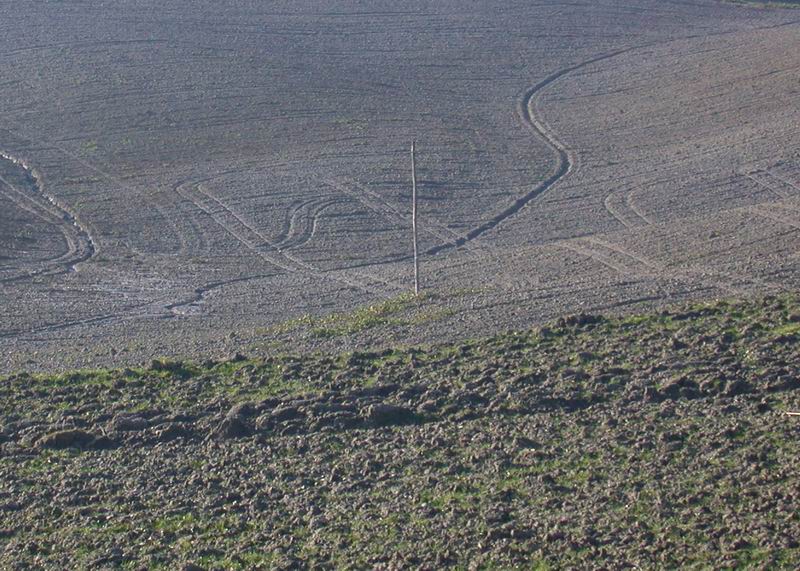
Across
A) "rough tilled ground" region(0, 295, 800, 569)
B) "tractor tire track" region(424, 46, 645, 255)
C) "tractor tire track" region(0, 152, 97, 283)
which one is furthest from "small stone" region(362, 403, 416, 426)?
"tractor tire track" region(0, 152, 97, 283)

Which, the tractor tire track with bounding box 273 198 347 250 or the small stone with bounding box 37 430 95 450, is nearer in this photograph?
the small stone with bounding box 37 430 95 450

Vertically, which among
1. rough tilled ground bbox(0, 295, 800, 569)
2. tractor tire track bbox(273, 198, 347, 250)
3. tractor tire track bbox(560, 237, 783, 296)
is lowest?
rough tilled ground bbox(0, 295, 800, 569)

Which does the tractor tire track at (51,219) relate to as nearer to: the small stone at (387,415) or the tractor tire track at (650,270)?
the tractor tire track at (650,270)

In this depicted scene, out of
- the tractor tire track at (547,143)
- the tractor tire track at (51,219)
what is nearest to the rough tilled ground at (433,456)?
the tractor tire track at (51,219)

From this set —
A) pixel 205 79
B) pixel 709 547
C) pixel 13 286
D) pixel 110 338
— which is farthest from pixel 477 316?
pixel 205 79

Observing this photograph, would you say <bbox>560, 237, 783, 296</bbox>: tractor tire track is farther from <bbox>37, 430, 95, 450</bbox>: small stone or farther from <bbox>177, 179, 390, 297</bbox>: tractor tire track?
<bbox>37, 430, 95, 450</bbox>: small stone

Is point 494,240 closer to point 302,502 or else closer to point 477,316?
point 477,316
